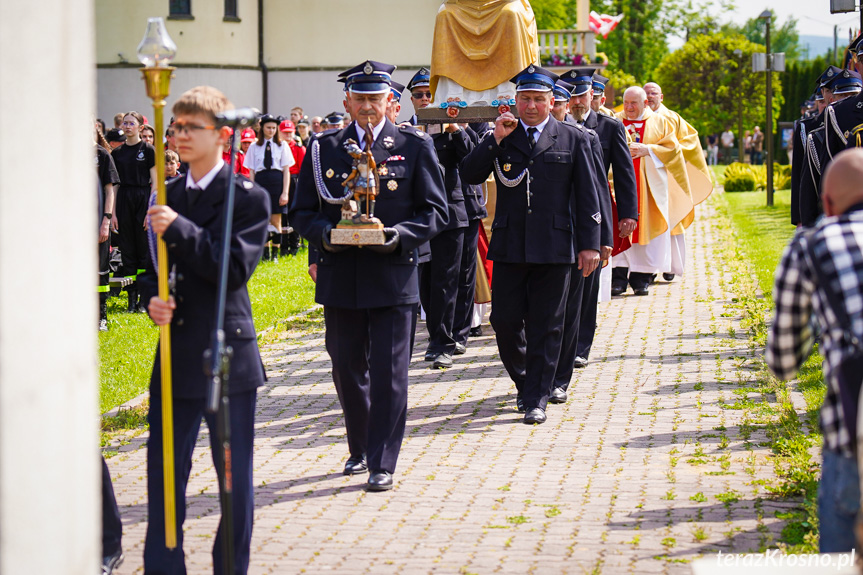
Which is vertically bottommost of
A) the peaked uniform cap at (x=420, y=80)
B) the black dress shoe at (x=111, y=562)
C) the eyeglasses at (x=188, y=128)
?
the black dress shoe at (x=111, y=562)

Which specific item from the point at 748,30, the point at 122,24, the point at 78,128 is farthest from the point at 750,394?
the point at 748,30

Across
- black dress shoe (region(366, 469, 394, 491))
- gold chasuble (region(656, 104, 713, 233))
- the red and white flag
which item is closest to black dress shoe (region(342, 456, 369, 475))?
black dress shoe (region(366, 469, 394, 491))

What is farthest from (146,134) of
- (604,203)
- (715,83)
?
(715,83)

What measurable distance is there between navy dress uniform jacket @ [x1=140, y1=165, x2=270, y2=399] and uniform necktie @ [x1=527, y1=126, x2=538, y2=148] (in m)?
3.95

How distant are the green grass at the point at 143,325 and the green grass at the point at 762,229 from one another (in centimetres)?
580

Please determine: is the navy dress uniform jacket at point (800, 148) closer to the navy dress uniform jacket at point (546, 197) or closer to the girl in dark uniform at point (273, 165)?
the navy dress uniform jacket at point (546, 197)

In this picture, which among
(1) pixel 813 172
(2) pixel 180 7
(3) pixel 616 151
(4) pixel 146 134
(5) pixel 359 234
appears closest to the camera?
(5) pixel 359 234

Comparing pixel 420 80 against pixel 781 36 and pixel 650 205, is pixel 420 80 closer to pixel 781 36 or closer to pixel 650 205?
pixel 650 205

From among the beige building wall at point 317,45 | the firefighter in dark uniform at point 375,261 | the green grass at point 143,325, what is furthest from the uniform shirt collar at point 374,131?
the beige building wall at point 317,45

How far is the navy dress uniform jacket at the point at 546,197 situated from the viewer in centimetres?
869

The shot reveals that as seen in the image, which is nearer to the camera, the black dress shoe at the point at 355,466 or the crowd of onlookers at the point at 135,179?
the black dress shoe at the point at 355,466

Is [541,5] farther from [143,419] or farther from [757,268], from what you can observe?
[143,419]

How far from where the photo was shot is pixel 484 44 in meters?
12.6

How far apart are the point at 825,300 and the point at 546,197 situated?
15.5 ft
